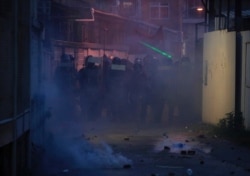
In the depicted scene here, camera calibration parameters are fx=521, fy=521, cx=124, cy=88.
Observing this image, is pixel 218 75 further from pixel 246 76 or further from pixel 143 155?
pixel 143 155

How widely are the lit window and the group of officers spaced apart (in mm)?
31879

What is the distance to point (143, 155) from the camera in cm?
1080

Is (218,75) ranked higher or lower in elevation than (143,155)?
higher

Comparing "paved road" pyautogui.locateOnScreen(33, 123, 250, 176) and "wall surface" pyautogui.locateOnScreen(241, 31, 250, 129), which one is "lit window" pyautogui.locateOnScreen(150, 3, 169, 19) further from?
"wall surface" pyautogui.locateOnScreen(241, 31, 250, 129)

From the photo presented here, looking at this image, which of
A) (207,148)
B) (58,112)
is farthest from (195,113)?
(207,148)

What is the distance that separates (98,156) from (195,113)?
9.54m

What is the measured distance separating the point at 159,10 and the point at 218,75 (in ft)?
118

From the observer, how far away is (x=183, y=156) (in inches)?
417

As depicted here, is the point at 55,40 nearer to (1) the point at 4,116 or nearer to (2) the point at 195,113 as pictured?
(2) the point at 195,113

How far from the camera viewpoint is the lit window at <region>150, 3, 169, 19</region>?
50594mm

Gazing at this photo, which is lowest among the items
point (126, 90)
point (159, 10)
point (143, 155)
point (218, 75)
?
point (143, 155)

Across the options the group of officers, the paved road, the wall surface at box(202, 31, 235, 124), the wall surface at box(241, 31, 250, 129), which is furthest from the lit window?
the wall surface at box(241, 31, 250, 129)

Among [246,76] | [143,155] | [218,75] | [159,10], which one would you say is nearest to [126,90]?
[218,75]

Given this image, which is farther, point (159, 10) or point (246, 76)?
point (159, 10)
